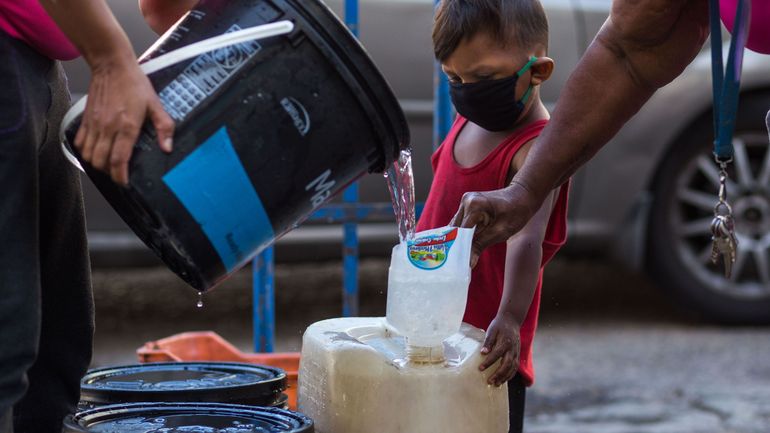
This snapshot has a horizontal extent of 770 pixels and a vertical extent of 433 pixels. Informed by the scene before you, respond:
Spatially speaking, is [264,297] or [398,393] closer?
[398,393]

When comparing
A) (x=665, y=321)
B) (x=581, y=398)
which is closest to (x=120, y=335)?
(x=581, y=398)

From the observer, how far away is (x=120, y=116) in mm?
1747

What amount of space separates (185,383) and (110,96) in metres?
0.86

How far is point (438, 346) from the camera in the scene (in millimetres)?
2195

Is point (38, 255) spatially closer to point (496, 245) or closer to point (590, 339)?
point (496, 245)

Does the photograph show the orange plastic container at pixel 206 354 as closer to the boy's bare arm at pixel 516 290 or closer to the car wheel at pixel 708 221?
the boy's bare arm at pixel 516 290

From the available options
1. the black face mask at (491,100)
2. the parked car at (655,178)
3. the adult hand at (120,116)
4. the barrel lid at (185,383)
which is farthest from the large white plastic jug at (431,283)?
the parked car at (655,178)

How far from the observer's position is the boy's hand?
7.18 feet

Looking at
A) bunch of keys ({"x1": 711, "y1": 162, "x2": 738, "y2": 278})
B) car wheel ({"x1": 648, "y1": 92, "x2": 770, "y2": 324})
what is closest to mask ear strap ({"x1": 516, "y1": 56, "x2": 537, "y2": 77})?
bunch of keys ({"x1": 711, "y1": 162, "x2": 738, "y2": 278})

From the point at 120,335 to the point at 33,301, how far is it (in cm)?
378

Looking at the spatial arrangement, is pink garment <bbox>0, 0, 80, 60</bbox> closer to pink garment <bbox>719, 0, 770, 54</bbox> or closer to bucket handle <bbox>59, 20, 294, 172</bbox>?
bucket handle <bbox>59, 20, 294, 172</bbox>

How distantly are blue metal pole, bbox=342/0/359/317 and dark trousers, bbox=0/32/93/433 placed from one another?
4.05ft

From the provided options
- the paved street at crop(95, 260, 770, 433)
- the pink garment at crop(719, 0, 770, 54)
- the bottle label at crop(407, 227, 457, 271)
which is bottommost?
the paved street at crop(95, 260, 770, 433)

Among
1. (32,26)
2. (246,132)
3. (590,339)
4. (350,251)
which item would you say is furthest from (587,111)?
(590,339)
